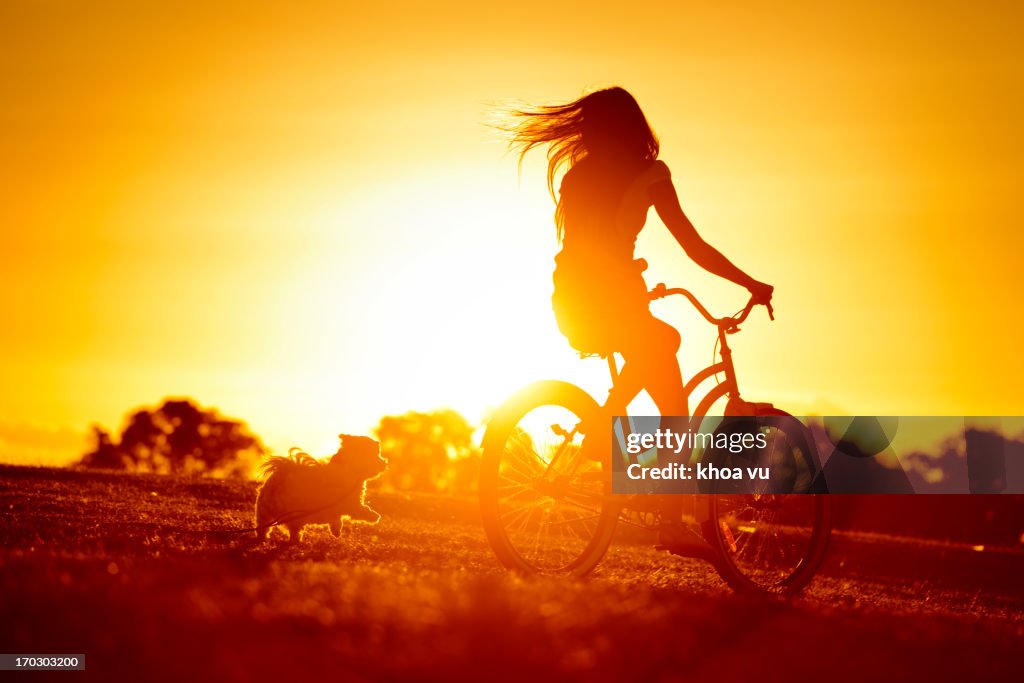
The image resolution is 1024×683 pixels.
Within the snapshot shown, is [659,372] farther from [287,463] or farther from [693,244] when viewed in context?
[287,463]

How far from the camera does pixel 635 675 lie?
3.44 metres

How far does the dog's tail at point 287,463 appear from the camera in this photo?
367 inches

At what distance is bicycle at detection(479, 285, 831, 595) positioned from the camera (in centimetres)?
644

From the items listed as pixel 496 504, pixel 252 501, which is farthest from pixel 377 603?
pixel 252 501

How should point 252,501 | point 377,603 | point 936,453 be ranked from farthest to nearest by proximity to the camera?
1. point 936,453
2. point 252,501
3. point 377,603

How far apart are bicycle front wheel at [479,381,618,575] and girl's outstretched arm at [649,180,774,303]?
4.29 feet

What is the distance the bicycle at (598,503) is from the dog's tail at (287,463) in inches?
137

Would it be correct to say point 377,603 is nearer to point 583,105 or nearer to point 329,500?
point 583,105

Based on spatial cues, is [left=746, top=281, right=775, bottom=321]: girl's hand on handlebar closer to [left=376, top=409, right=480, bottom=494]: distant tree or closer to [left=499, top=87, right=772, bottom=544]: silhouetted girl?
[left=499, top=87, right=772, bottom=544]: silhouetted girl

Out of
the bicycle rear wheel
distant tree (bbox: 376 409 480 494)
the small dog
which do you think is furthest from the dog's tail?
distant tree (bbox: 376 409 480 494)

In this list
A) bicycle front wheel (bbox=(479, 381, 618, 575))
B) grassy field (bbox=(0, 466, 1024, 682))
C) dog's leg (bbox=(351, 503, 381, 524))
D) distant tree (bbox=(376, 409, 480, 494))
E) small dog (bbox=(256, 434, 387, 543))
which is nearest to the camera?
grassy field (bbox=(0, 466, 1024, 682))

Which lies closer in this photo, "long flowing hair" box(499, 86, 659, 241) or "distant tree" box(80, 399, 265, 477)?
"long flowing hair" box(499, 86, 659, 241)

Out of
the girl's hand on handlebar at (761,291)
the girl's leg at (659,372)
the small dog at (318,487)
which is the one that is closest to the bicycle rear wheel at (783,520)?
the girl's leg at (659,372)

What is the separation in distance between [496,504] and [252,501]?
7621 millimetres
